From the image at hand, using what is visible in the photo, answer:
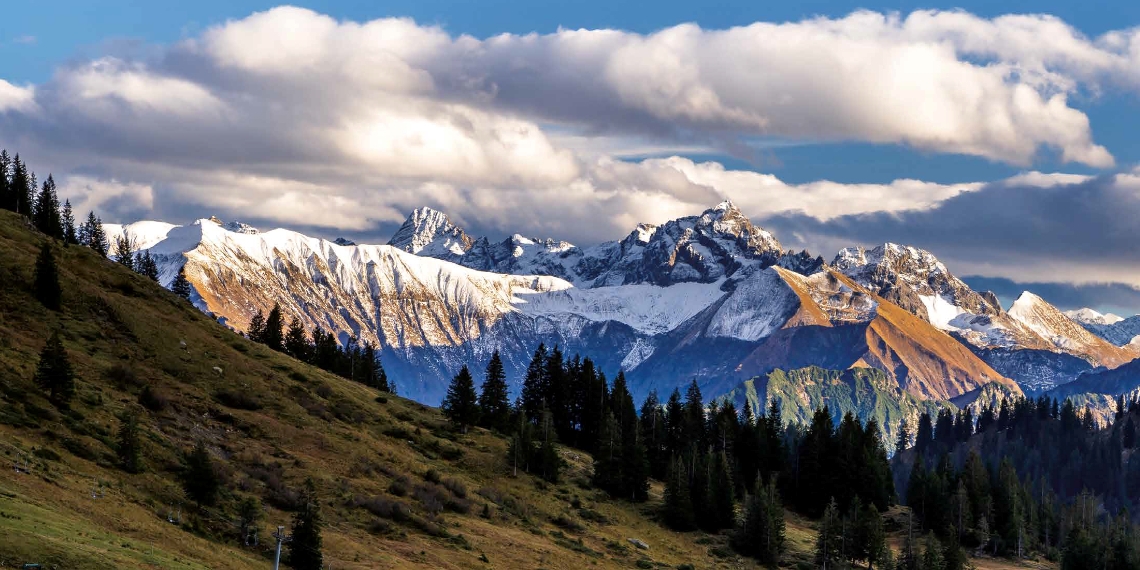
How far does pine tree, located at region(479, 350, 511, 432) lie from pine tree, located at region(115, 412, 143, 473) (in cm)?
7376

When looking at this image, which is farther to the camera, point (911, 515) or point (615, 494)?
point (911, 515)

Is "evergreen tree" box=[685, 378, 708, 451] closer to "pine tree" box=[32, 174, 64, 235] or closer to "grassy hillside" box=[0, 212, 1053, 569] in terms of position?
"grassy hillside" box=[0, 212, 1053, 569]

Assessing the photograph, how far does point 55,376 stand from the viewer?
86.6 m

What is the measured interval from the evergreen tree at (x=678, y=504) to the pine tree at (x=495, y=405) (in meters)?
29.6

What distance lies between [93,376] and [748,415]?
119 meters

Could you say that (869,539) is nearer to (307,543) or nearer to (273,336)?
(307,543)

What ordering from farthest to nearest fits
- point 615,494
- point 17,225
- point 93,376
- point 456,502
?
point 615,494 < point 17,225 < point 456,502 < point 93,376

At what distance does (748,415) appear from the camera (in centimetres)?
19200

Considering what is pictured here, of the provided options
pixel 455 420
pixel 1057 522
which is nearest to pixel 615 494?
pixel 455 420

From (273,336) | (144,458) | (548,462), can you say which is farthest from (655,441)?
(144,458)

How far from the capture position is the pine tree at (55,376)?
86500mm

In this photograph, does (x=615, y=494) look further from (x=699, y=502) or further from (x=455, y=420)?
(x=455, y=420)

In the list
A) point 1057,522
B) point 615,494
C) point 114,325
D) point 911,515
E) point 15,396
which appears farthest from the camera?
point 1057,522

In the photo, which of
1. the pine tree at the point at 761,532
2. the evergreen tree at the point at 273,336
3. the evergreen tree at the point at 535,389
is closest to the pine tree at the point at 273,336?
the evergreen tree at the point at 273,336
